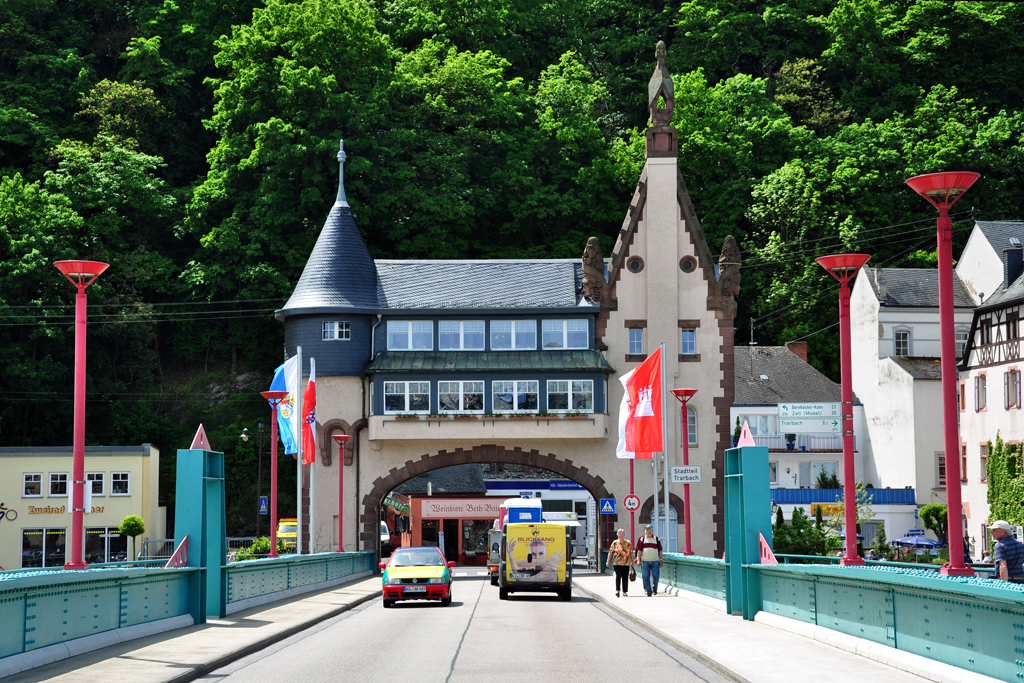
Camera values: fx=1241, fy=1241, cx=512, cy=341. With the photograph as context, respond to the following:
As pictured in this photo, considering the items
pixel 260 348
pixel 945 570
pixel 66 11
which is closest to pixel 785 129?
pixel 260 348

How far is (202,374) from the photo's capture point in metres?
69.6

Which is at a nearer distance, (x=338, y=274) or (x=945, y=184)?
(x=945, y=184)

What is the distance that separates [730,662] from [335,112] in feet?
181

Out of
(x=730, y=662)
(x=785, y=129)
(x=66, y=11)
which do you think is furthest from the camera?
(x=66, y=11)

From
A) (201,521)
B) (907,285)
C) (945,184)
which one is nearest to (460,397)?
(907,285)

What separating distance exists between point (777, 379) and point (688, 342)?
60.8 feet

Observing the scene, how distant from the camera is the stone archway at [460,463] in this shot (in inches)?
2099

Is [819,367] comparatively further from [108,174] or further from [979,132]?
[108,174]

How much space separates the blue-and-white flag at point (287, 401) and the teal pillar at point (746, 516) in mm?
18882

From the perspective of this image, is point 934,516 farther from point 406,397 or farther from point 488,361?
point 406,397

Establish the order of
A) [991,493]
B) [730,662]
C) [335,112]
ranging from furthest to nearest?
[335,112] → [991,493] → [730,662]

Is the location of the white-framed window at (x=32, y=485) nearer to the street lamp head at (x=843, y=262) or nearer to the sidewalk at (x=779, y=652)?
the sidewalk at (x=779, y=652)

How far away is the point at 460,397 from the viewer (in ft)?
174

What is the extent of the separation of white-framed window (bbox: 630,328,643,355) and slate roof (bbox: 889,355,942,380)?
18.5 meters
